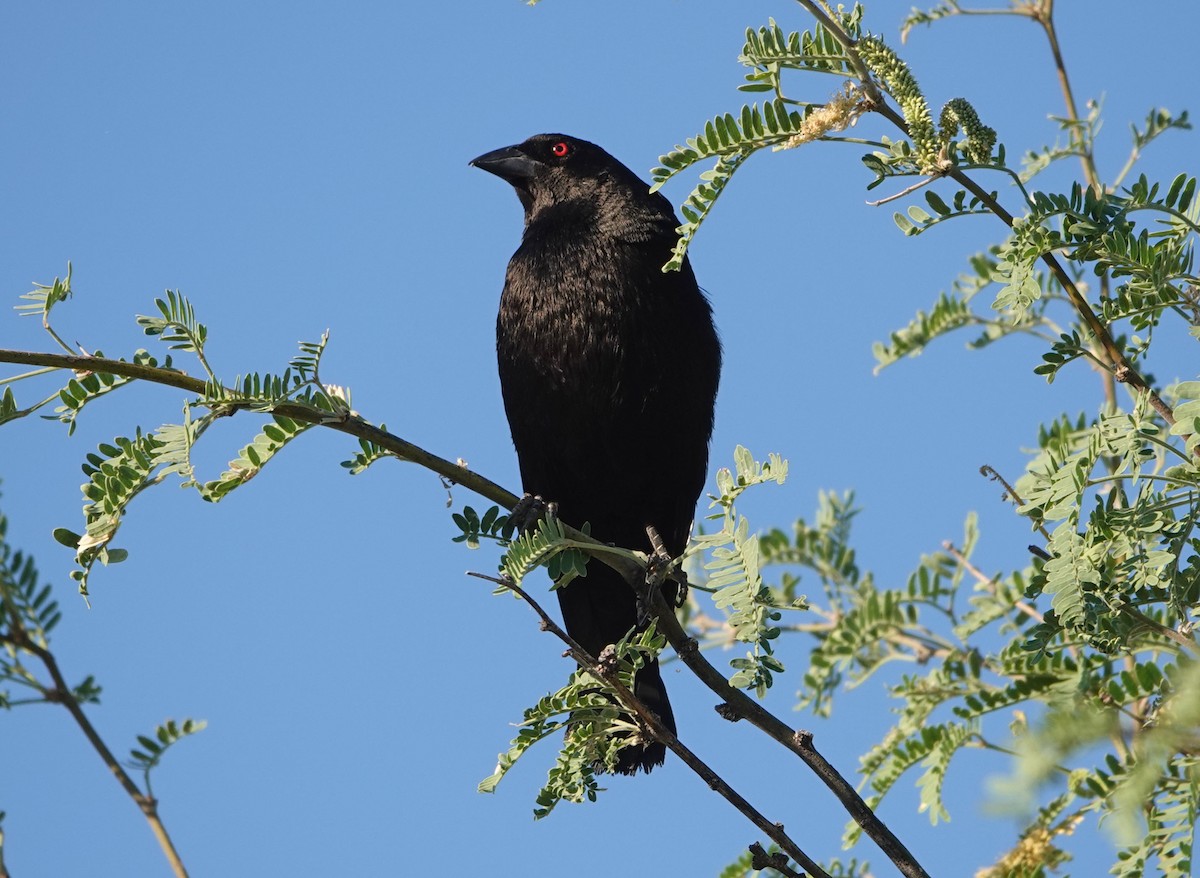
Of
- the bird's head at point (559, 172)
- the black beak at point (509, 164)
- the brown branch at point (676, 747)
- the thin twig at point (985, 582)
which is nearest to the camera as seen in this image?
the brown branch at point (676, 747)

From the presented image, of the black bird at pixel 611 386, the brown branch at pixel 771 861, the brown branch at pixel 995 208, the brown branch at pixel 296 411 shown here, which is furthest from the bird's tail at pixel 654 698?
the brown branch at pixel 995 208

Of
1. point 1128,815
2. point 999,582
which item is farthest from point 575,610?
point 1128,815

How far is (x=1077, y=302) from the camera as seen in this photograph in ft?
7.78

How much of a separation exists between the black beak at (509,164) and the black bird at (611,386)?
0.76 m

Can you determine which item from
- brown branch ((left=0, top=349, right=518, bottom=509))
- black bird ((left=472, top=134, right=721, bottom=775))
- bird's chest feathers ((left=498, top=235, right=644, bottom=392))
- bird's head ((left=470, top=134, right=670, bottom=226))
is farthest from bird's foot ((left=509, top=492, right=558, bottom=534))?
brown branch ((left=0, top=349, right=518, bottom=509))

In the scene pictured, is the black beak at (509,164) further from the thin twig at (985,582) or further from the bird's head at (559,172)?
the thin twig at (985,582)

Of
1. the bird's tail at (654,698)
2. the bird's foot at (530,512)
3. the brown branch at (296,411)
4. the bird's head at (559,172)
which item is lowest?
the brown branch at (296,411)

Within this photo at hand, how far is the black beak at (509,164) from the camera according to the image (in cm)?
555

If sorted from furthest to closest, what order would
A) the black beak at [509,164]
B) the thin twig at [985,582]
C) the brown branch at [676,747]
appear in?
the black beak at [509,164] < the thin twig at [985,582] < the brown branch at [676,747]

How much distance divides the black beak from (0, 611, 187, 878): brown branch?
336 cm

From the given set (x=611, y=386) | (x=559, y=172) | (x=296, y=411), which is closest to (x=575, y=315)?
(x=611, y=386)

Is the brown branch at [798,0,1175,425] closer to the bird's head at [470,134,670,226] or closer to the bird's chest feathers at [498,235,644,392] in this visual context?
the bird's chest feathers at [498,235,644,392]

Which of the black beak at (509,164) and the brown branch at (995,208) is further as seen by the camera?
the black beak at (509,164)

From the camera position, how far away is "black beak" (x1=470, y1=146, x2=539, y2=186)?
5.55 m
